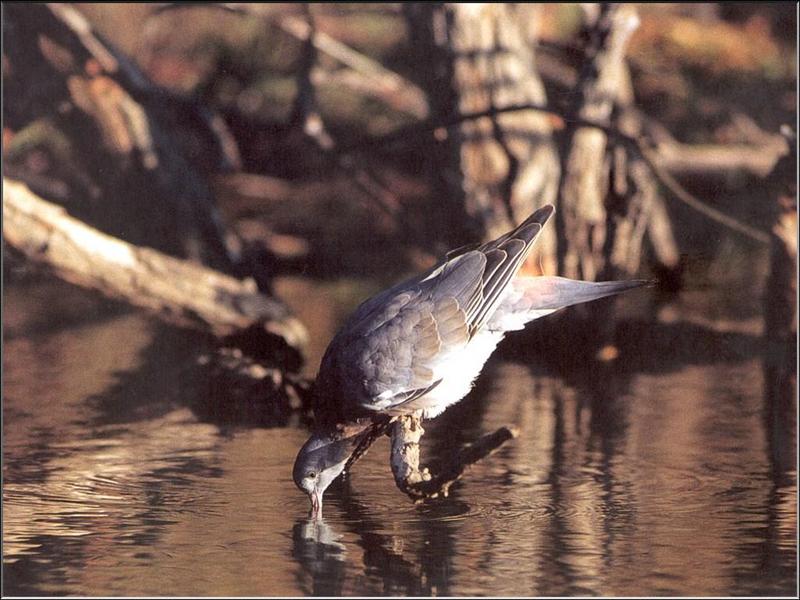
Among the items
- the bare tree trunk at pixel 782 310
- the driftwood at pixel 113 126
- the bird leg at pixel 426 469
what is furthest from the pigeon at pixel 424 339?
the driftwood at pixel 113 126

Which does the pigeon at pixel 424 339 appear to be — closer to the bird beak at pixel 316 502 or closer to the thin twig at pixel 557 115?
the bird beak at pixel 316 502

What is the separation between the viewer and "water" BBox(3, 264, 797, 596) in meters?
4.27

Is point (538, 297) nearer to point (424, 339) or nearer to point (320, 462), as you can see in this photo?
point (424, 339)

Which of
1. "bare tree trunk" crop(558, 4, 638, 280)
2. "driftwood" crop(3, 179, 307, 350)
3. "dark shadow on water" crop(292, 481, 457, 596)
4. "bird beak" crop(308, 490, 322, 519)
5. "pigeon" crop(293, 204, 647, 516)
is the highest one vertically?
"bare tree trunk" crop(558, 4, 638, 280)

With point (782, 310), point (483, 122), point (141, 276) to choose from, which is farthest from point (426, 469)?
point (483, 122)

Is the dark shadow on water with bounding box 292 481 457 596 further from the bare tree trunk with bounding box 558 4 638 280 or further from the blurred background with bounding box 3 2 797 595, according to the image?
the bare tree trunk with bounding box 558 4 638 280

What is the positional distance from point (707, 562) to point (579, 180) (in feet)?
13.3

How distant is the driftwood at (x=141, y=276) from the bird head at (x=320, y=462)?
236 centimetres

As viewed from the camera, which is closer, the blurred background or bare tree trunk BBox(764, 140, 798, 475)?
the blurred background

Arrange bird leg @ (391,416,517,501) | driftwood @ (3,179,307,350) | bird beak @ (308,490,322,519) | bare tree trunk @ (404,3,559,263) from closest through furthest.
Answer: bird leg @ (391,416,517,501) → bird beak @ (308,490,322,519) → driftwood @ (3,179,307,350) → bare tree trunk @ (404,3,559,263)

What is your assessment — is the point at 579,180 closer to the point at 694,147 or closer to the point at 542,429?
the point at 542,429

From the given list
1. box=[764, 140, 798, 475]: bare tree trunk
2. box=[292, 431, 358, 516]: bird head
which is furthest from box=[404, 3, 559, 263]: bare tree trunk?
box=[292, 431, 358, 516]: bird head

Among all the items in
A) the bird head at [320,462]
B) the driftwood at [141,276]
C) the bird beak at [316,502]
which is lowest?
the bird beak at [316,502]

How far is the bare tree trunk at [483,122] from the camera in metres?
8.17
